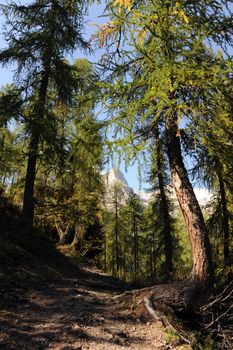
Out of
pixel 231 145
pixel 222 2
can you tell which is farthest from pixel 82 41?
pixel 231 145

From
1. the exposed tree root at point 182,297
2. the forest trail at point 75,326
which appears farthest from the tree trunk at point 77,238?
the exposed tree root at point 182,297

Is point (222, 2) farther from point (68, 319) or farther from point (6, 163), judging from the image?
point (6, 163)

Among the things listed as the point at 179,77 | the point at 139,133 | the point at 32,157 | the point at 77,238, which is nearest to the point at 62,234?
the point at 77,238

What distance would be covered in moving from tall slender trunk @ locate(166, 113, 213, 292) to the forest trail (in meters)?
1.24

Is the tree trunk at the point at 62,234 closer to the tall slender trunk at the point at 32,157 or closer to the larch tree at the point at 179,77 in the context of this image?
the tall slender trunk at the point at 32,157

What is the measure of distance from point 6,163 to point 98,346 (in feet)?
32.3

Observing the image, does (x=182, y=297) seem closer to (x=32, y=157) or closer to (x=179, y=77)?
(x=179, y=77)

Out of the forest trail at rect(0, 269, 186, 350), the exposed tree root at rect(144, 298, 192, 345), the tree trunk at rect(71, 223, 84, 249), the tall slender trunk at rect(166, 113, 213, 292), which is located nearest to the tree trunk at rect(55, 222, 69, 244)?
the tree trunk at rect(71, 223, 84, 249)

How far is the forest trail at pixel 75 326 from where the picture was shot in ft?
16.5

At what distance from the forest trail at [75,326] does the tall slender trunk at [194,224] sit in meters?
1.24

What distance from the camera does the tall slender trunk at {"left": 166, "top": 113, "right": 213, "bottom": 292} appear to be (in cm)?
615

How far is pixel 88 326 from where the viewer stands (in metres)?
5.66

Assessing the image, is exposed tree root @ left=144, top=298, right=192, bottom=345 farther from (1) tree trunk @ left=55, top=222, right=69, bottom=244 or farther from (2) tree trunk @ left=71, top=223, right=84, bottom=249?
(1) tree trunk @ left=55, top=222, right=69, bottom=244

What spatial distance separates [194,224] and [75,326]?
9.61 ft
